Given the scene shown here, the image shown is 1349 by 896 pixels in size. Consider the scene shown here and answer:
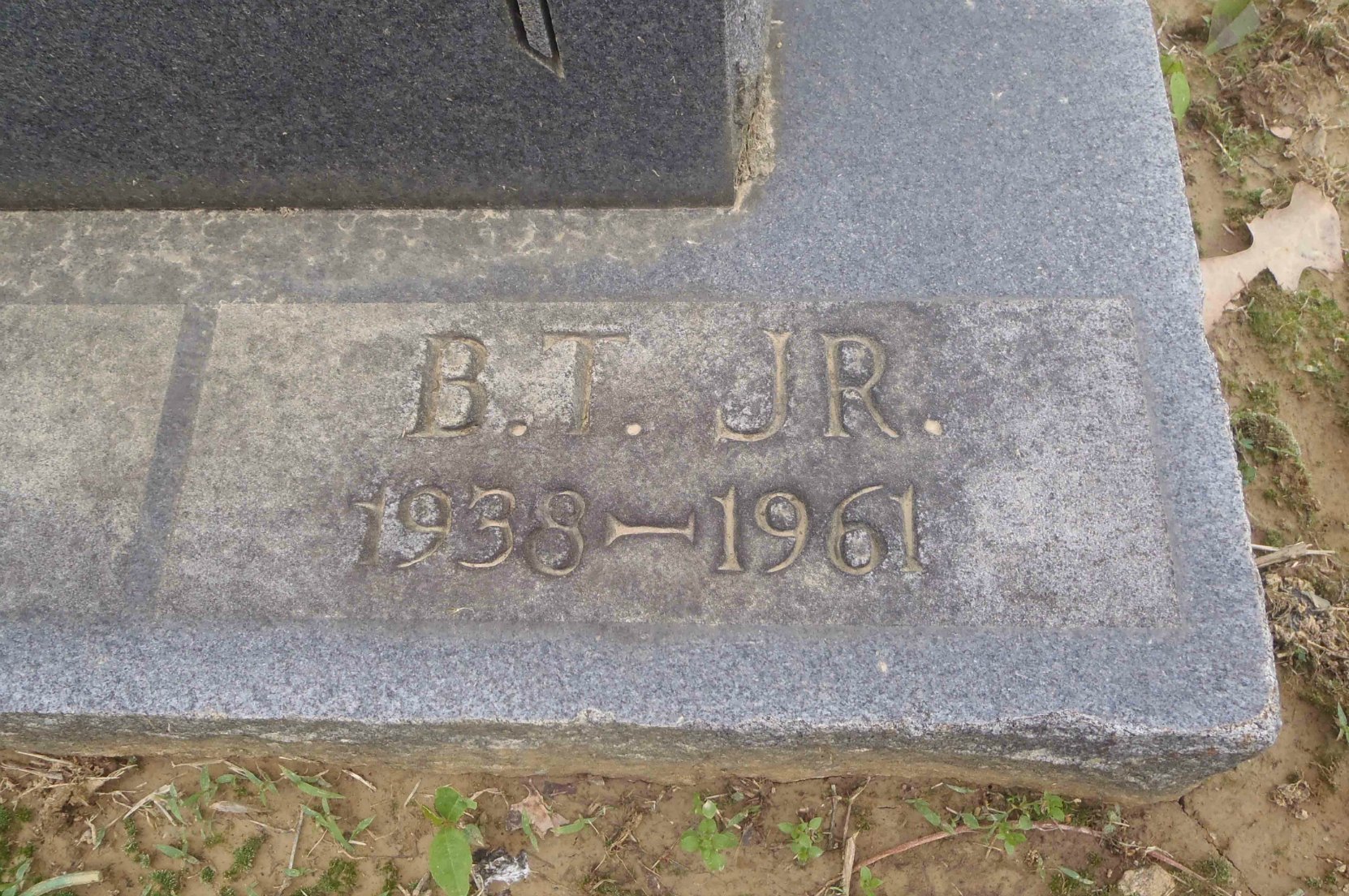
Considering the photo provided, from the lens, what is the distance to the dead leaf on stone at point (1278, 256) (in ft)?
8.53

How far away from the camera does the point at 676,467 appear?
1821mm

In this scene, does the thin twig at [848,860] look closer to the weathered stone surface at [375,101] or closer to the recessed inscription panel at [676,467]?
the recessed inscription panel at [676,467]

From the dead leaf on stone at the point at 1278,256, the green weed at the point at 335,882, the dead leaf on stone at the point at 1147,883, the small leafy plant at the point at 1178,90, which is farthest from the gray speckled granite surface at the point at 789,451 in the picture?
the dead leaf on stone at the point at 1278,256

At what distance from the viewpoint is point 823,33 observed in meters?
2.26

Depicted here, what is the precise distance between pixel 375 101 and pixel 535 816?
63.4 inches

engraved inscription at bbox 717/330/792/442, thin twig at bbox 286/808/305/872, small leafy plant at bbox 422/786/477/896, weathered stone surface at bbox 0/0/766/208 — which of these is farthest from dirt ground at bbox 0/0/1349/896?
weathered stone surface at bbox 0/0/766/208

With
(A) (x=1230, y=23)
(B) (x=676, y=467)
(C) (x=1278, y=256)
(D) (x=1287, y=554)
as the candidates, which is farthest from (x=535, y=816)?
(A) (x=1230, y=23)

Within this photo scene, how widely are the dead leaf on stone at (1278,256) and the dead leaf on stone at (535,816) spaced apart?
2.25 meters

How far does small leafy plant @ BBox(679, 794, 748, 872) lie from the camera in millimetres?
1959

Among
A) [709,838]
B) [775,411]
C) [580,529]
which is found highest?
[775,411]

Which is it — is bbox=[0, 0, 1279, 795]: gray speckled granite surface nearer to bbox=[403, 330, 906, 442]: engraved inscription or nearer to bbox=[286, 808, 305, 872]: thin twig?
bbox=[403, 330, 906, 442]: engraved inscription

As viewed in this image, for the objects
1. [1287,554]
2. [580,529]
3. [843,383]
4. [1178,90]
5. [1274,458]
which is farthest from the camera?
[1178,90]

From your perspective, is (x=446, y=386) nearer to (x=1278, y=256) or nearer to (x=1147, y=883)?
(x=1147, y=883)

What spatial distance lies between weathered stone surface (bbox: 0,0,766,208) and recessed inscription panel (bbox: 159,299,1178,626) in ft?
1.01
